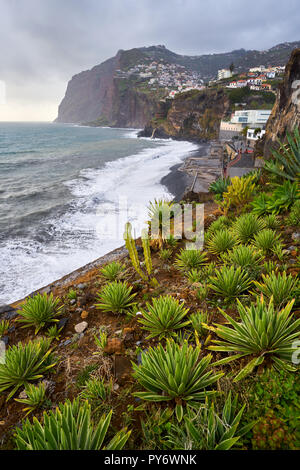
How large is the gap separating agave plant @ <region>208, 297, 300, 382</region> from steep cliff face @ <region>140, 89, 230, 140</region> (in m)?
82.4

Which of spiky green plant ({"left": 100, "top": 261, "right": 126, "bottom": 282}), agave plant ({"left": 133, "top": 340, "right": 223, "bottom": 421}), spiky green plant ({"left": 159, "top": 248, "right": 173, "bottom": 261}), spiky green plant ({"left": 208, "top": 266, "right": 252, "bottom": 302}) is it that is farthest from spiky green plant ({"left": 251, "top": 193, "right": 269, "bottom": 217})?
agave plant ({"left": 133, "top": 340, "right": 223, "bottom": 421})

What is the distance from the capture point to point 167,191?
2327cm

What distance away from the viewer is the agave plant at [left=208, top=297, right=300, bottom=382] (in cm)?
219

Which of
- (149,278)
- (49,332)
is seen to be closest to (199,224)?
(149,278)

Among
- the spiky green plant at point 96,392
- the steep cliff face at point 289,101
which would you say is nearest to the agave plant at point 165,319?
the spiky green plant at point 96,392

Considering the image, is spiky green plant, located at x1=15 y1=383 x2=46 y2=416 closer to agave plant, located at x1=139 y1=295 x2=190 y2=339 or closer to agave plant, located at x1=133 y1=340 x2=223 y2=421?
agave plant, located at x1=133 y1=340 x2=223 y2=421

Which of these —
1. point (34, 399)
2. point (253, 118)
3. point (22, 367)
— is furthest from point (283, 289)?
point (253, 118)

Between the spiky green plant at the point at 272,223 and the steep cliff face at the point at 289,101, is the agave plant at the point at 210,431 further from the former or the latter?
the steep cliff face at the point at 289,101

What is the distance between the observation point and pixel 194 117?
276ft

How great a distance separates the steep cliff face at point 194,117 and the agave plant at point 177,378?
272 ft

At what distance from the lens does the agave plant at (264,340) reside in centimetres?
219

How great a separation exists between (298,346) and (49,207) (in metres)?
19.5

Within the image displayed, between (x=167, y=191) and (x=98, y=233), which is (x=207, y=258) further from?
(x=167, y=191)

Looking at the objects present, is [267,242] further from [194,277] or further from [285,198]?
[285,198]
